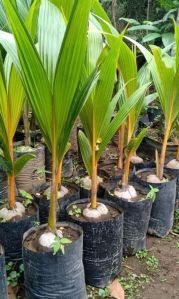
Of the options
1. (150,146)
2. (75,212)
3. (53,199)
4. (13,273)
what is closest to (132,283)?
(75,212)

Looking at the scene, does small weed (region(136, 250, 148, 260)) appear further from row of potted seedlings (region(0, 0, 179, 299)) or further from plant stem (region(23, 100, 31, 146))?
plant stem (region(23, 100, 31, 146))

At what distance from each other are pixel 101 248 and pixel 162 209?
59 centimetres

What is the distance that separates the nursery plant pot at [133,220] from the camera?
1797mm

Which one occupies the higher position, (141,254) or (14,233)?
(14,233)

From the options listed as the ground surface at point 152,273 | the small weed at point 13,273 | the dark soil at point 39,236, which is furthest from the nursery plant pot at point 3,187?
the ground surface at point 152,273

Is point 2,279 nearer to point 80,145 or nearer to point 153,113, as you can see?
point 80,145

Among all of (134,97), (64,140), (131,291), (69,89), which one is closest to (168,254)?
(131,291)

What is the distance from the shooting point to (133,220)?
71.2 inches

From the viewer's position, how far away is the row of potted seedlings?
105cm

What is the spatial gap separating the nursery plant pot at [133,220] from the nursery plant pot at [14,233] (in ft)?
1.50

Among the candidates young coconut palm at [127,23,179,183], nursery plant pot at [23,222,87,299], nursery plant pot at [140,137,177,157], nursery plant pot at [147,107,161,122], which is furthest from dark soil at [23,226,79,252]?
nursery plant pot at [147,107,161,122]

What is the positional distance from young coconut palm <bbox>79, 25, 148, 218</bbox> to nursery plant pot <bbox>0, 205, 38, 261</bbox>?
279mm

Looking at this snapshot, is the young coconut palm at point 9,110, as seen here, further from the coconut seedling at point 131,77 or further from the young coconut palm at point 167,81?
the young coconut palm at point 167,81

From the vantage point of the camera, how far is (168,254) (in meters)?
1.92
